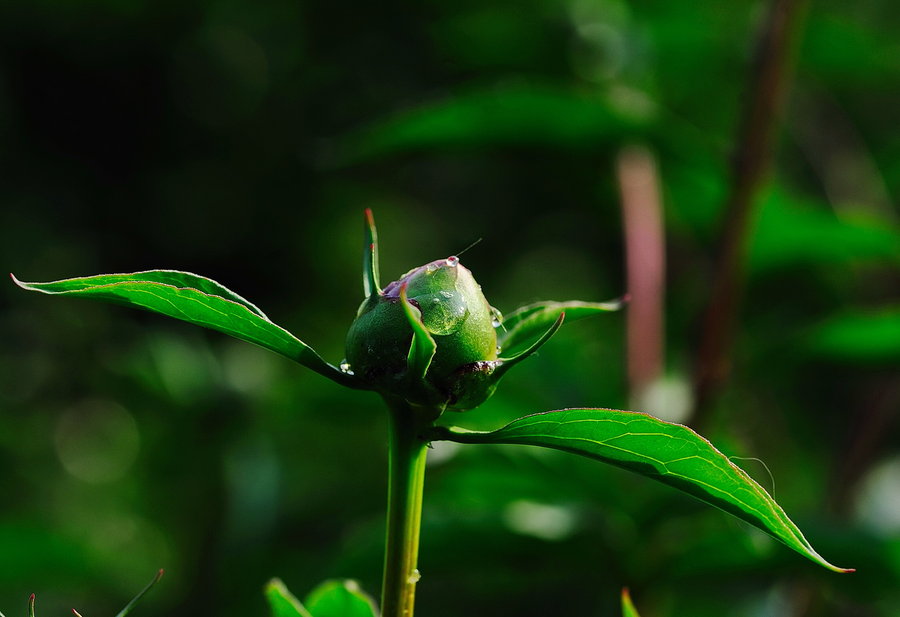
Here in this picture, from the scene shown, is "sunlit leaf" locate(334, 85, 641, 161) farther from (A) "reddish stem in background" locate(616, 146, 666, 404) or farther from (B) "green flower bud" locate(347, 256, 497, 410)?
(B) "green flower bud" locate(347, 256, 497, 410)

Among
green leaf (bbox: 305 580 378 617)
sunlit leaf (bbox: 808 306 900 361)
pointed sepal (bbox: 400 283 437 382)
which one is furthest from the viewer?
sunlit leaf (bbox: 808 306 900 361)

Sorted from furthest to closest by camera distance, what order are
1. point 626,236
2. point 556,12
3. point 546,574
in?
point 556,12 < point 626,236 < point 546,574

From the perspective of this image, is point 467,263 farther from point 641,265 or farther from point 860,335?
point 860,335

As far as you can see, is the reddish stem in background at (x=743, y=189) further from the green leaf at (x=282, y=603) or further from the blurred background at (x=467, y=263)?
the green leaf at (x=282, y=603)

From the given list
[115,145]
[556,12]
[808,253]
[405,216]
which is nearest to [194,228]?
Answer: [115,145]

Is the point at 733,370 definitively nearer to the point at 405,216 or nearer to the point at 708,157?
the point at 708,157

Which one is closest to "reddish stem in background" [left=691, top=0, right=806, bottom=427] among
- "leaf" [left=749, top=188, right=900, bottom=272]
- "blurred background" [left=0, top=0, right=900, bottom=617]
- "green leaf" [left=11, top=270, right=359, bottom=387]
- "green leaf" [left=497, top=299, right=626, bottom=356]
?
"blurred background" [left=0, top=0, right=900, bottom=617]
